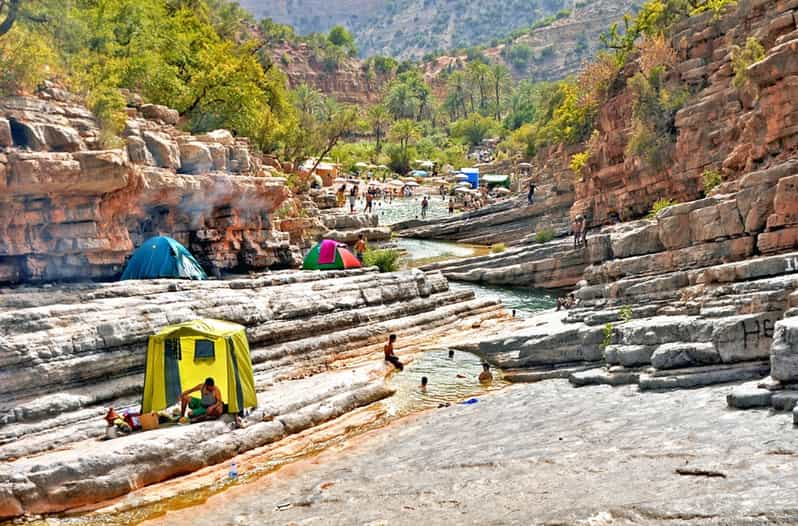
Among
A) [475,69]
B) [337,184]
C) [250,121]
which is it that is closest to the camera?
[250,121]

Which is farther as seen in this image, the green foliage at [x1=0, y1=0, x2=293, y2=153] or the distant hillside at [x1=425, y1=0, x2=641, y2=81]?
the distant hillside at [x1=425, y1=0, x2=641, y2=81]

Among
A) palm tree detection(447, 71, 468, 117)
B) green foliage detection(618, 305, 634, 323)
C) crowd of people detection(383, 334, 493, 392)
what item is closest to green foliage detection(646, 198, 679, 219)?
green foliage detection(618, 305, 634, 323)

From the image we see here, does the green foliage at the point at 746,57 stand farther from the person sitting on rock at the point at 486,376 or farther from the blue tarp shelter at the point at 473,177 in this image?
the blue tarp shelter at the point at 473,177

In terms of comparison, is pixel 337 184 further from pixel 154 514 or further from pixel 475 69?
pixel 475 69

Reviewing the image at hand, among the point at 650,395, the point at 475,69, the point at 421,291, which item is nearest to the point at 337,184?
the point at 421,291

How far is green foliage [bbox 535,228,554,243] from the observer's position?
37094mm

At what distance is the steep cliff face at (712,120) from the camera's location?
63.1 feet

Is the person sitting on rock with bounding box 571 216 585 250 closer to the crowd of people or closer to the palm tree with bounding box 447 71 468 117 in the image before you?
the crowd of people

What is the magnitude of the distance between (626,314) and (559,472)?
8036 millimetres

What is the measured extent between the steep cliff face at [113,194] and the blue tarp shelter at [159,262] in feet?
1.37

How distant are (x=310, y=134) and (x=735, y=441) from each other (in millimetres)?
41364

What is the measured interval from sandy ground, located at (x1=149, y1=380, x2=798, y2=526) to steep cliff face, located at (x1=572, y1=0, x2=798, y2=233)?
936 cm

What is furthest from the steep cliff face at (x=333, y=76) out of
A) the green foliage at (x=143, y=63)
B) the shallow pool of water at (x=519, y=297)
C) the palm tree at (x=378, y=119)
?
the shallow pool of water at (x=519, y=297)

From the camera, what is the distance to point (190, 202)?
22984mm
